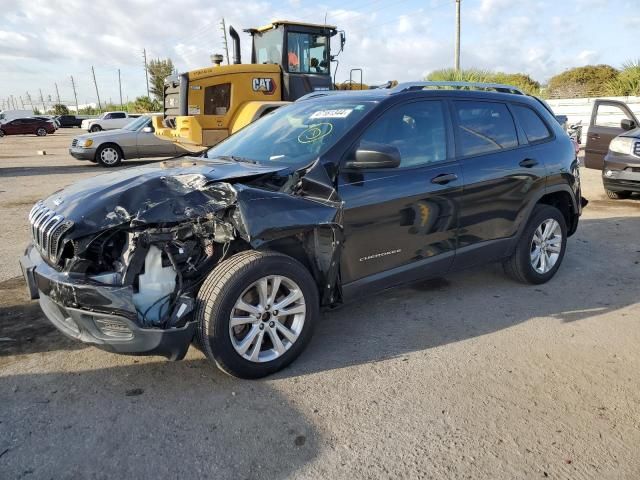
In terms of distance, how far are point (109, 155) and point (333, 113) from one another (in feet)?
44.8

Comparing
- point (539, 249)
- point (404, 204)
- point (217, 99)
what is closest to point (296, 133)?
point (404, 204)

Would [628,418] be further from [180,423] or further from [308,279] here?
[180,423]

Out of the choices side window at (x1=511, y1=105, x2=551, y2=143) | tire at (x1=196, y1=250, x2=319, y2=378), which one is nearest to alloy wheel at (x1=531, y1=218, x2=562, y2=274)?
side window at (x1=511, y1=105, x2=551, y2=143)

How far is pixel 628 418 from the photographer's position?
2.92 meters

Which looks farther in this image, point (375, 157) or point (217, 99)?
point (217, 99)

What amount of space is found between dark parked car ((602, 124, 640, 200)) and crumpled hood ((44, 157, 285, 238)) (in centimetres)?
734

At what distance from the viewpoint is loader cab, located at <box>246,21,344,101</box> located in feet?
38.7

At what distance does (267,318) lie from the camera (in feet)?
10.8

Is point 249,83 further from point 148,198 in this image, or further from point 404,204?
point 148,198

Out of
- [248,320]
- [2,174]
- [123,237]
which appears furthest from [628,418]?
[2,174]

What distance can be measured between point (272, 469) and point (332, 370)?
3.25 ft

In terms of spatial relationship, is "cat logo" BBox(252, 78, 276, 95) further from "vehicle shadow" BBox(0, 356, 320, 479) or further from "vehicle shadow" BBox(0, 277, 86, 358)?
"vehicle shadow" BBox(0, 356, 320, 479)

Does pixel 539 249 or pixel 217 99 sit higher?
pixel 217 99

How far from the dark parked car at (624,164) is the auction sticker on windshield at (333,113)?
21.8 ft
